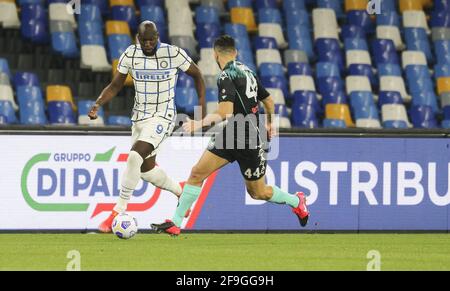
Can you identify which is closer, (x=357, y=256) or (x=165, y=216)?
(x=357, y=256)

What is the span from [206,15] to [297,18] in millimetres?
1553

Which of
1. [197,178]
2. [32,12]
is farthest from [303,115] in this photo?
[197,178]

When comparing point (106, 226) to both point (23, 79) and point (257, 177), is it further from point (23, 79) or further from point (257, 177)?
point (23, 79)

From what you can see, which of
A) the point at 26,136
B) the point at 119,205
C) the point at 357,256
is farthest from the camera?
the point at 26,136

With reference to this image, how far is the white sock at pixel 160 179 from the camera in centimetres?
1298

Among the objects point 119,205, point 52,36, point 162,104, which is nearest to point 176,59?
point 162,104

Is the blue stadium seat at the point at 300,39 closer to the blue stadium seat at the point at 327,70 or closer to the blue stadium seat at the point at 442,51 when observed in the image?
the blue stadium seat at the point at 327,70

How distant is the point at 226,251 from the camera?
11.8 metres

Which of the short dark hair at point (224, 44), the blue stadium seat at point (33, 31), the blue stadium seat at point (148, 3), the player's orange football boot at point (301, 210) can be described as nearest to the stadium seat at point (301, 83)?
the blue stadium seat at point (148, 3)

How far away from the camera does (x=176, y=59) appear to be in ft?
41.7

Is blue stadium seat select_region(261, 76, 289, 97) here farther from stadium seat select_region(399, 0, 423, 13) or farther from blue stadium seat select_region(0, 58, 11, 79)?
blue stadium seat select_region(0, 58, 11, 79)

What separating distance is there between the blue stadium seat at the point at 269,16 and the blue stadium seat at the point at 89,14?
2.84 metres

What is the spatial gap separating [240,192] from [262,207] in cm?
32
